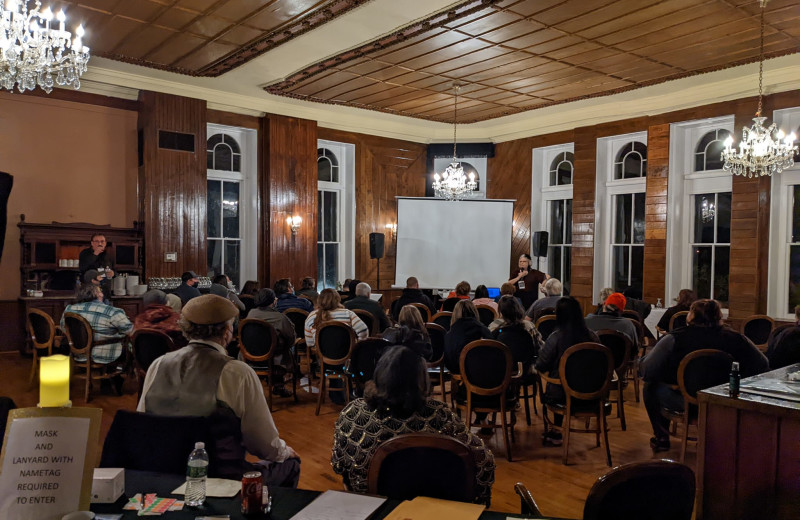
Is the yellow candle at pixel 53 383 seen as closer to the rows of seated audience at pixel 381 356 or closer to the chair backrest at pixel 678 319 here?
the rows of seated audience at pixel 381 356

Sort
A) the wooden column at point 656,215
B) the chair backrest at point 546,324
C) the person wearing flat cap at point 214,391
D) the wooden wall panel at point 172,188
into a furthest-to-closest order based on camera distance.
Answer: the wooden column at point 656,215, the wooden wall panel at point 172,188, the chair backrest at point 546,324, the person wearing flat cap at point 214,391

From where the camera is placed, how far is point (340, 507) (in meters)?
1.72

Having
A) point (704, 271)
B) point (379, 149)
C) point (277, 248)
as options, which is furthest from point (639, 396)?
point (379, 149)

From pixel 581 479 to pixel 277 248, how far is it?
24.9 feet

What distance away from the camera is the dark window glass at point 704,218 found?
30.5 feet

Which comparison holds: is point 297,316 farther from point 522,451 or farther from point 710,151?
point 710,151

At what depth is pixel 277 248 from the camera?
10.5 metres

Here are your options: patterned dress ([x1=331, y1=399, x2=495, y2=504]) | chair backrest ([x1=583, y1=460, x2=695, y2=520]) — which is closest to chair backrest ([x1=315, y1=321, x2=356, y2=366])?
patterned dress ([x1=331, y1=399, x2=495, y2=504])

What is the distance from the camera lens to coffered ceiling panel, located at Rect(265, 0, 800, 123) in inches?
242

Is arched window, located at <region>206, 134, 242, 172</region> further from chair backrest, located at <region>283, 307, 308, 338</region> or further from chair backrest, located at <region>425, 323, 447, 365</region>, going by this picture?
chair backrest, located at <region>425, 323, 447, 365</region>

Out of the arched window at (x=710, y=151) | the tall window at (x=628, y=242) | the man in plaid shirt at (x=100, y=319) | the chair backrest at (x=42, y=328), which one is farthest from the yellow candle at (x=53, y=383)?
the tall window at (x=628, y=242)

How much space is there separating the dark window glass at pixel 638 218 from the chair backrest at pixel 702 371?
21.7 feet

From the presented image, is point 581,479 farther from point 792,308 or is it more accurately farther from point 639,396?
point 792,308

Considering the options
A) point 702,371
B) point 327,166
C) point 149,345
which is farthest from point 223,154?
point 702,371
